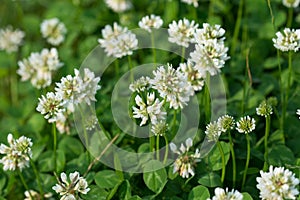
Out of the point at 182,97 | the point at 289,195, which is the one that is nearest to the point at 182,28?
the point at 182,97

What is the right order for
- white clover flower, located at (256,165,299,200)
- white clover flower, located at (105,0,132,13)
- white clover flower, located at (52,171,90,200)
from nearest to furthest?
white clover flower, located at (256,165,299,200) → white clover flower, located at (52,171,90,200) → white clover flower, located at (105,0,132,13)

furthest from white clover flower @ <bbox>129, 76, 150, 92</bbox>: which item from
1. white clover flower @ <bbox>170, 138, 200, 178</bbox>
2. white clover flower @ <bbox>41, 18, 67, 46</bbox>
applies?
white clover flower @ <bbox>41, 18, 67, 46</bbox>

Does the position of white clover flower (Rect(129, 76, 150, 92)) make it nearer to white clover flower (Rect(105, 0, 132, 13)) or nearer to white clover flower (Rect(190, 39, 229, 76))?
white clover flower (Rect(190, 39, 229, 76))

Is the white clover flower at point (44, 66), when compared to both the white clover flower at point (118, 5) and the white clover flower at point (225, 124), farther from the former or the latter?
the white clover flower at point (225, 124)

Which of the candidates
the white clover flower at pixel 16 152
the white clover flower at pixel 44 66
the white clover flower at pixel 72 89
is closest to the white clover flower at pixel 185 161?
the white clover flower at pixel 72 89

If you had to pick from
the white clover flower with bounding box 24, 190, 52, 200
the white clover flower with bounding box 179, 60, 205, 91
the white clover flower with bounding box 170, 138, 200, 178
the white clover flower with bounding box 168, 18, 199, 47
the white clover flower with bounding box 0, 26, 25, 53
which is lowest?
the white clover flower with bounding box 24, 190, 52, 200
